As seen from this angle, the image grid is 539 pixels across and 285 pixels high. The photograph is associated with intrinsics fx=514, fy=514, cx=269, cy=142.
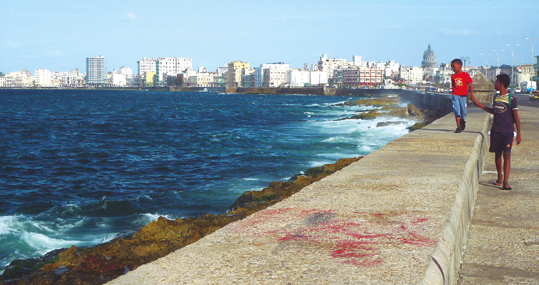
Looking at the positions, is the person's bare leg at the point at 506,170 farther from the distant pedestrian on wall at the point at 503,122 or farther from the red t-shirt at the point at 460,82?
the red t-shirt at the point at 460,82

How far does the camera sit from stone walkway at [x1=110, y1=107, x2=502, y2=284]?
115 inches

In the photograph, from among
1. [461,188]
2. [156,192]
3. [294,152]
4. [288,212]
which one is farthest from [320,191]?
[294,152]

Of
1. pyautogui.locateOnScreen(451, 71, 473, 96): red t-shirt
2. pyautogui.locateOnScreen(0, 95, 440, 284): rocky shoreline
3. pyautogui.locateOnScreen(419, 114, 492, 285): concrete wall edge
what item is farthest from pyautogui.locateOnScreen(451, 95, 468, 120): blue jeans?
pyautogui.locateOnScreen(419, 114, 492, 285): concrete wall edge

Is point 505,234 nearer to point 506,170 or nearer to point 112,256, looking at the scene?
point 506,170

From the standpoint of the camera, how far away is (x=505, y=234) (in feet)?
16.3

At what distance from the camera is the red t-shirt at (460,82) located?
1037 cm

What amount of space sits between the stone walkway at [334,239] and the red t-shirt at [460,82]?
4.95 metres

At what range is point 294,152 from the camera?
22.9 m

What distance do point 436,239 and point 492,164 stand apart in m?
6.41

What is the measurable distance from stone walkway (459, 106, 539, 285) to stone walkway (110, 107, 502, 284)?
36cm

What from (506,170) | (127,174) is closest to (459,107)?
(506,170)

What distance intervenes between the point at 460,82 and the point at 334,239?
7.89 metres

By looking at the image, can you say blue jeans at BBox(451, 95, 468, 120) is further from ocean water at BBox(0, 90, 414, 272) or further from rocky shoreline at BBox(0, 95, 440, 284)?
ocean water at BBox(0, 90, 414, 272)

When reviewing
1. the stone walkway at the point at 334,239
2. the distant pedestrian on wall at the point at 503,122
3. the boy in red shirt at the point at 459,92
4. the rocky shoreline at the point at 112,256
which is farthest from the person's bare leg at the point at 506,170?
the boy in red shirt at the point at 459,92
